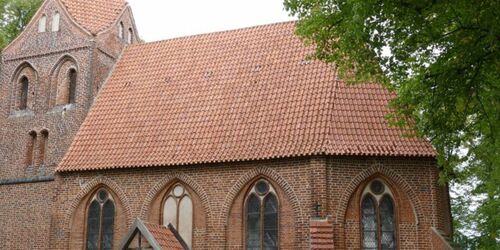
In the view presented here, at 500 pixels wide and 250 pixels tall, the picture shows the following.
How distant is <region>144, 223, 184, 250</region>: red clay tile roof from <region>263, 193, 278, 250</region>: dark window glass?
2048 mm

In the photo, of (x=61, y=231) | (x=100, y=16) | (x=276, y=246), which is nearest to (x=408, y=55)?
(x=276, y=246)

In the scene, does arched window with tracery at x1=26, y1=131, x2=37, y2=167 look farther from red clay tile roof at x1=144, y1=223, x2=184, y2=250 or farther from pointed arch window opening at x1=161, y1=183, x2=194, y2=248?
red clay tile roof at x1=144, y1=223, x2=184, y2=250

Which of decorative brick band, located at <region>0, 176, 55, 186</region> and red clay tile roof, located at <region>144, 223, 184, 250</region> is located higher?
decorative brick band, located at <region>0, 176, 55, 186</region>

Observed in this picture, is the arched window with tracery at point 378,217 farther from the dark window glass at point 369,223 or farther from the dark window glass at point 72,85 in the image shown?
the dark window glass at point 72,85

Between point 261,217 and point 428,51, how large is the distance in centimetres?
612

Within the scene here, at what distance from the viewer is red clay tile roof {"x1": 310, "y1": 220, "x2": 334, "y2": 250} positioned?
1340 centimetres

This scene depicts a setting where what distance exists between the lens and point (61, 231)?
1641 cm

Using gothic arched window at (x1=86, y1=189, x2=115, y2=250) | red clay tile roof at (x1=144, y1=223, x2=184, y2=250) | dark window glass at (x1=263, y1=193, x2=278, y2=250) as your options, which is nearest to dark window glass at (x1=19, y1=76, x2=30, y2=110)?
gothic arched window at (x1=86, y1=189, x2=115, y2=250)

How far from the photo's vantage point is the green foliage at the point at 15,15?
2412 centimetres

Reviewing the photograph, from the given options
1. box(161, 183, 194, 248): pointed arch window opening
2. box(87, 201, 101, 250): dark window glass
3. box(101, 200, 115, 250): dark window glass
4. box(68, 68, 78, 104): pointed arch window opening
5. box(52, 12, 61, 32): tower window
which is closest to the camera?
box(161, 183, 194, 248): pointed arch window opening

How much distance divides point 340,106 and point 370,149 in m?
1.54

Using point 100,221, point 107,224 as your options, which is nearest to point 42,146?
point 100,221

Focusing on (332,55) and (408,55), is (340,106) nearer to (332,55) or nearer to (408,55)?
(332,55)

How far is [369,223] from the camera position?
47.1 ft
